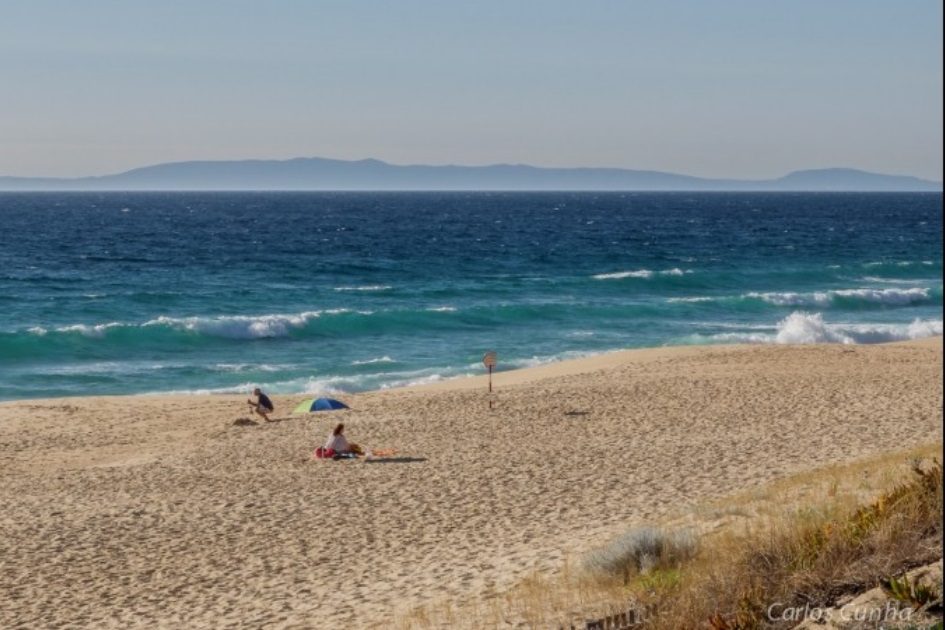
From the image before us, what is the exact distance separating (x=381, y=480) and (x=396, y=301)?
3219 cm

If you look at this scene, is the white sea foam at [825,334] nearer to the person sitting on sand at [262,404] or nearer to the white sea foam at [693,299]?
the white sea foam at [693,299]

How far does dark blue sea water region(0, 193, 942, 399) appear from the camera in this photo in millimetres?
36031

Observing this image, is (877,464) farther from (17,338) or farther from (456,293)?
(456,293)

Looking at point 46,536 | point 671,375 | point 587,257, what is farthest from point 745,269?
point 46,536

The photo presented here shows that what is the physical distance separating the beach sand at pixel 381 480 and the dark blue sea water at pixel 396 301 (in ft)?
22.7

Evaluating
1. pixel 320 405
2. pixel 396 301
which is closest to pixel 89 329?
pixel 396 301

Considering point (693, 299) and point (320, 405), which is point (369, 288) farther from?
point (320, 405)

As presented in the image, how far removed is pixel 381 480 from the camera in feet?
58.4

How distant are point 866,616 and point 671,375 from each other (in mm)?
21584

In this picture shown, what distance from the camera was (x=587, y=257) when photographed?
72938mm

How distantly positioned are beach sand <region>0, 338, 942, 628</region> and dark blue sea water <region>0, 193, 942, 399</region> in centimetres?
693

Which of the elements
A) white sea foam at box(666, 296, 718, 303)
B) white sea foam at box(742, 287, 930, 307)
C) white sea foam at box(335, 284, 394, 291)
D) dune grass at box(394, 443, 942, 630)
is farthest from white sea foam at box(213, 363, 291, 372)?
white sea foam at box(742, 287, 930, 307)

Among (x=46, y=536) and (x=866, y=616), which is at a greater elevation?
(x=866, y=616)

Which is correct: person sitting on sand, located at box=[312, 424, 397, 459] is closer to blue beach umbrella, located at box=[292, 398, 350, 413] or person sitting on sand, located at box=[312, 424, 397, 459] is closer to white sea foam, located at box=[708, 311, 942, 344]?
blue beach umbrella, located at box=[292, 398, 350, 413]
